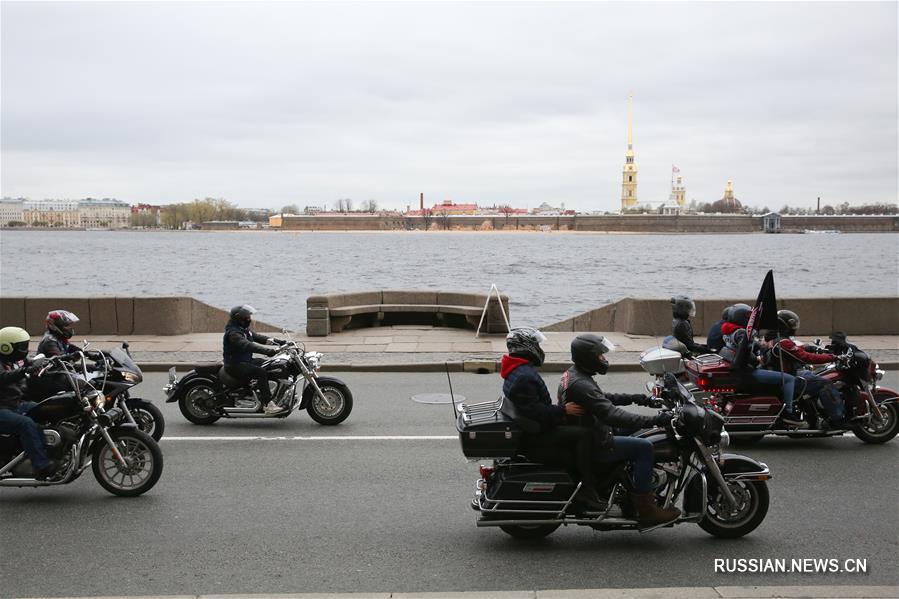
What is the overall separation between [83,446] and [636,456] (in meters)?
4.76

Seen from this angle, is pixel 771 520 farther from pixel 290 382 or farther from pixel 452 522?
pixel 290 382

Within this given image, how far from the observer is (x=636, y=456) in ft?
19.8

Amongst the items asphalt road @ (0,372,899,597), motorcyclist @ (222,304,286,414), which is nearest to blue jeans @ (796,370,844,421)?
asphalt road @ (0,372,899,597)

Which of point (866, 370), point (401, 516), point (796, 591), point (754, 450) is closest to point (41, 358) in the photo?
point (401, 516)

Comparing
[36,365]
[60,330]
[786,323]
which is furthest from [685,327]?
[36,365]

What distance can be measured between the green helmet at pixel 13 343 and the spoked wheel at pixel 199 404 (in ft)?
10.7

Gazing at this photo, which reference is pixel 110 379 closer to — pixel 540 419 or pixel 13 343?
pixel 13 343

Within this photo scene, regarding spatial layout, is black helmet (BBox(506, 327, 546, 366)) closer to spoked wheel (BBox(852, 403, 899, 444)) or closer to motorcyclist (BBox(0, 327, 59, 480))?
motorcyclist (BBox(0, 327, 59, 480))

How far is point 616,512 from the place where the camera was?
243 inches

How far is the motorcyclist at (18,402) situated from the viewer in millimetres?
7121

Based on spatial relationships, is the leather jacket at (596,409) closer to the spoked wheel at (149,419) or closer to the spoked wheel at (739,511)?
the spoked wheel at (739,511)

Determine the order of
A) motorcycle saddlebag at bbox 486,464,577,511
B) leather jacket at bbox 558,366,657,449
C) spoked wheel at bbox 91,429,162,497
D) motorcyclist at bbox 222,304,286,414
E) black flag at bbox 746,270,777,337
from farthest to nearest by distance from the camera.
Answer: motorcyclist at bbox 222,304,286,414, black flag at bbox 746,270,777,337, spoked wheel at bbox 91,429,162,497, motorcycle saddlebag at bbox 486,464,577,511, leather jacket at bbox 558,366,657,449

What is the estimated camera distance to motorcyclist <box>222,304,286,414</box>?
10.2 m

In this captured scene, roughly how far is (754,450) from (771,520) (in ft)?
A: 7.80
